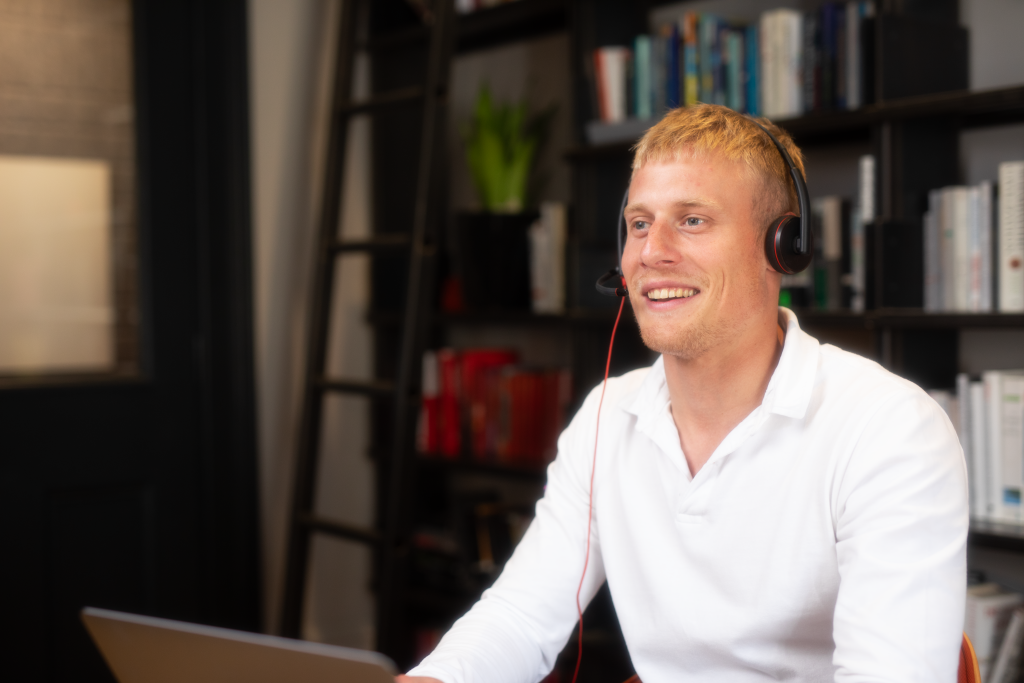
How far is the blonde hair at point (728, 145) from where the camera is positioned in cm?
124

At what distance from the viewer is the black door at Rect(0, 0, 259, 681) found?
244 centimetres

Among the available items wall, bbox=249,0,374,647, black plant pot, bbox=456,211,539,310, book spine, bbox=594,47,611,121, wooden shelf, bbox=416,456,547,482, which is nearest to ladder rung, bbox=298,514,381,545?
wall, bbox=249,0,374,647

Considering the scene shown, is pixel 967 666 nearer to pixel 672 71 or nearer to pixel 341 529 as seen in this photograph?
pixel 672 71

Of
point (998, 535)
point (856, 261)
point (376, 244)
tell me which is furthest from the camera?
point (376, 244)

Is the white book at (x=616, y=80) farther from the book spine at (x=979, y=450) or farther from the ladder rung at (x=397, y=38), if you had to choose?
the book spine at (x=979, y=450)

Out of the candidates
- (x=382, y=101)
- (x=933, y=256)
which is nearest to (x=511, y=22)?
(x=382, y=101)

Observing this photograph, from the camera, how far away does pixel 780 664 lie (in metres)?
1.17

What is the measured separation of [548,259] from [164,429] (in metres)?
1.18

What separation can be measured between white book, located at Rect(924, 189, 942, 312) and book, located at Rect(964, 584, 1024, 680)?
0.59 m

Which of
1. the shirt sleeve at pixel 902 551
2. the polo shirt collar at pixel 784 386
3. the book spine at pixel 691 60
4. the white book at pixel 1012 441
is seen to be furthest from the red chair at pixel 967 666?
the book spine at pixel 691 60

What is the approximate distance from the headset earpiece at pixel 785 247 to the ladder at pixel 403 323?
1301mm

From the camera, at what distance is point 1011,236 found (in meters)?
1.83

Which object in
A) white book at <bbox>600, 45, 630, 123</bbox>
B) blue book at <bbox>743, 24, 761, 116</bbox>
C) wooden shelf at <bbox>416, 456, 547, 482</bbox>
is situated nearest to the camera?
blue book at <bbox>743, 24, 761, 116</bbox>

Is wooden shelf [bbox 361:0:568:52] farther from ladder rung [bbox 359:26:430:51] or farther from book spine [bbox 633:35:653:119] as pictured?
book spine [bbox 633:35:653:119]
